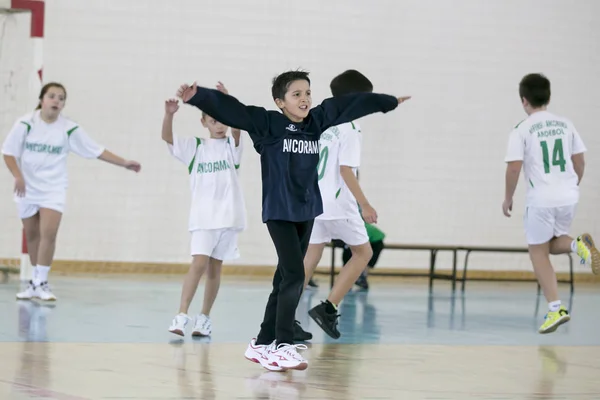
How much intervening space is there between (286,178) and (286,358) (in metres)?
0.88

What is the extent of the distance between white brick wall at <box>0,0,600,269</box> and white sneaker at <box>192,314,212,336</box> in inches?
212

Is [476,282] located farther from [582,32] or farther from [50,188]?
[50,188]

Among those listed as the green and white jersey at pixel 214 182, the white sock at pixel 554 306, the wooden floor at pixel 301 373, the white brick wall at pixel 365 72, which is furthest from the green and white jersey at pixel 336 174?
the white brick wall at pixel 365 72

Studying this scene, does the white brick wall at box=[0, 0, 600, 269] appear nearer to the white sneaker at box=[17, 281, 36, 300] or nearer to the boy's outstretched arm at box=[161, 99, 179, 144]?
the white sneaker at box=[17, 281, 36, 300]

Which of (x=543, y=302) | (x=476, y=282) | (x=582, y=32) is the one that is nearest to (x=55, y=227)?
(x=543, y=302)

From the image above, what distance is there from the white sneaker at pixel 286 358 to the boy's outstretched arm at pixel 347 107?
1.14 meters

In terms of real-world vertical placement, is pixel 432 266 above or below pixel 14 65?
below

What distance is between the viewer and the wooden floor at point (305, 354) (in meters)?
4.32

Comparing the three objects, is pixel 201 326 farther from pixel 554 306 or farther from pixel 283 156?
pixel 554 306

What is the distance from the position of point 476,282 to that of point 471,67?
2.66 metres

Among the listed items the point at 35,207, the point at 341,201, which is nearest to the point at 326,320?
the point at 341,201

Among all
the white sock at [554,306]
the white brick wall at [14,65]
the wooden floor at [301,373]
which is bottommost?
the wooden floor at [301,373]

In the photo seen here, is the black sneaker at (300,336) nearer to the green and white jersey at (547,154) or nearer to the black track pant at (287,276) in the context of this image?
the black track pant at (287,276)

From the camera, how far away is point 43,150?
8.34 meters
